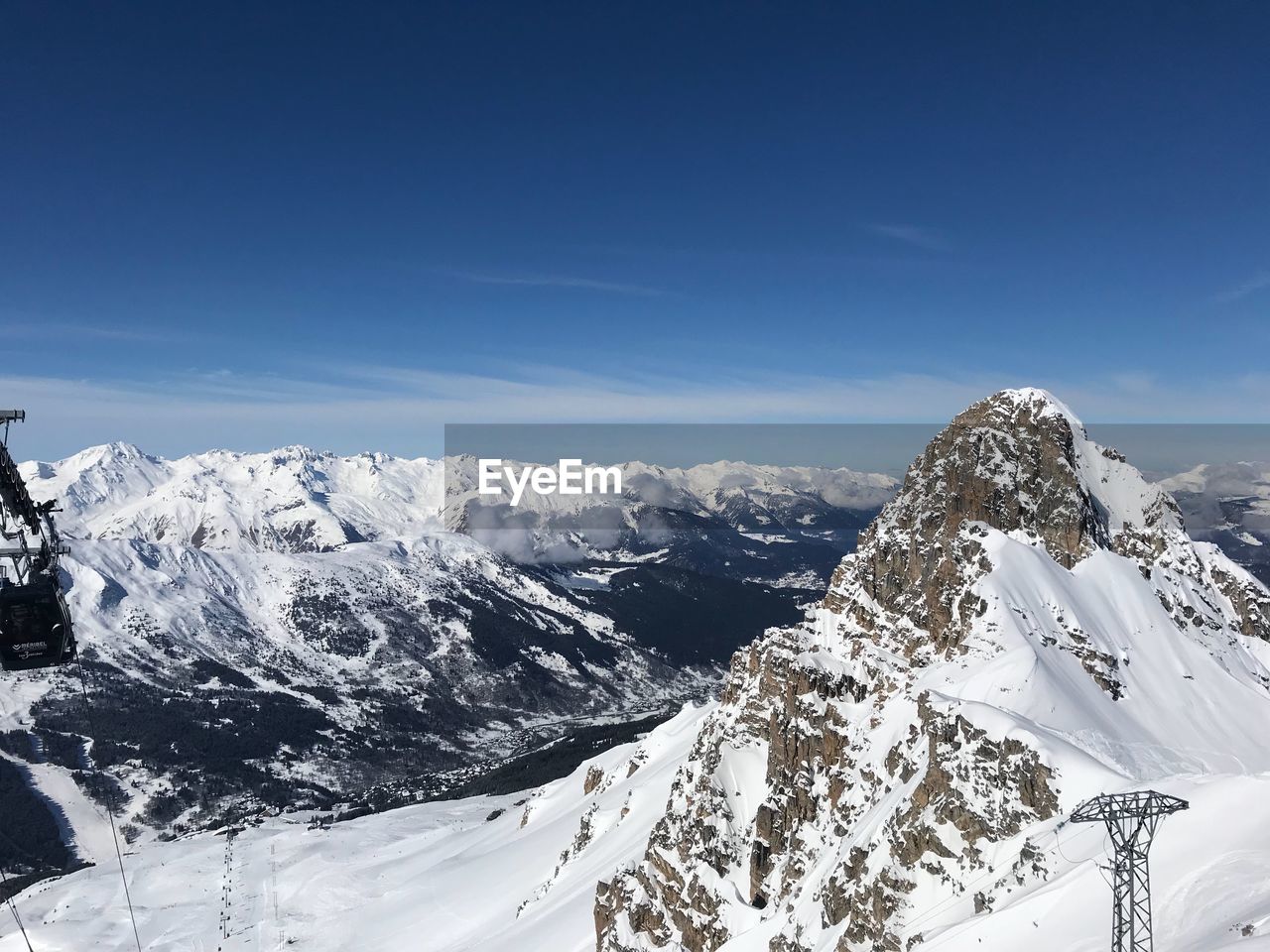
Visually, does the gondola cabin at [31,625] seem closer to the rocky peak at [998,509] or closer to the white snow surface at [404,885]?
the white snow surface at [404,885]

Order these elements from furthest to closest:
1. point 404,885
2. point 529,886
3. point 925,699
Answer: point 404,885 → point 529,886 → point 925,699

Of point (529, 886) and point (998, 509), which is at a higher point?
point (998, 509)

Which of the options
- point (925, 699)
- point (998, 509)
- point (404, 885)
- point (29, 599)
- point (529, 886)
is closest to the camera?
point (29, 599)

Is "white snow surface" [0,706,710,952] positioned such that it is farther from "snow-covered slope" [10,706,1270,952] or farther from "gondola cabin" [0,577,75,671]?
"gondola cabin" [0,577,75,671]

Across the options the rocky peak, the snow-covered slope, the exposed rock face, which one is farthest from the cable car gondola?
the rocky peak

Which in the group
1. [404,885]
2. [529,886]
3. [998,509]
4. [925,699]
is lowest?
[404,885]

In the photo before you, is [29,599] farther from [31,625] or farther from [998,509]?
[998,509]

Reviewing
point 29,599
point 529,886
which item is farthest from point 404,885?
point 29,599

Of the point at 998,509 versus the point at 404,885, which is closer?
the point at 998,509
